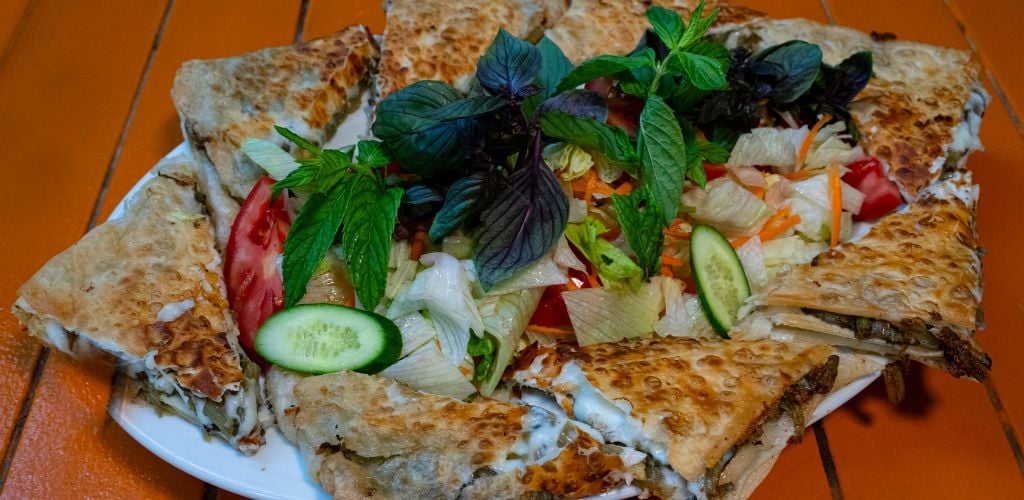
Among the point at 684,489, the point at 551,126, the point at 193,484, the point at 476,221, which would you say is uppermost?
the point at 551,126

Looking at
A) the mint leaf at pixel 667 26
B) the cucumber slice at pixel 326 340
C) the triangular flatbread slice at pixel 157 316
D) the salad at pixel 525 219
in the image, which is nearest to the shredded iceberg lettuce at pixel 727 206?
the salad at pixel 525 219

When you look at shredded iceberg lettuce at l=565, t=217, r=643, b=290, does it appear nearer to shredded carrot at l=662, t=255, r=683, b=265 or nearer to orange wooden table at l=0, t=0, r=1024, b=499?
shredded carrot at l=662, t=255, r=683, b=265

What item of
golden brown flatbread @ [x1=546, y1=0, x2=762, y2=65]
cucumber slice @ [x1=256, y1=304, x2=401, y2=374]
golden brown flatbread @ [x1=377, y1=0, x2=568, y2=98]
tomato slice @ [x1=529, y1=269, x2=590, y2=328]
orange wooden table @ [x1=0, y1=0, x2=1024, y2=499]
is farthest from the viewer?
golden brown flatbread @ [x1=546, y1=0, x2=762, y2=65]

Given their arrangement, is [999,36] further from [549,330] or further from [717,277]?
[549,330]

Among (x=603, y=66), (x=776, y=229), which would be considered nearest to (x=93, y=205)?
(x=603, y=66)

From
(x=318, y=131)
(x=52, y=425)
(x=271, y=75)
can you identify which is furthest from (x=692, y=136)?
(x=52, y=425)

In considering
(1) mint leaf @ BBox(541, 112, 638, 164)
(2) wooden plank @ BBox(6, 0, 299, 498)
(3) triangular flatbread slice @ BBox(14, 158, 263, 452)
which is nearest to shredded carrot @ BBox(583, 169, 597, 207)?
(1) mint leaf @ BBox(541, 112, 638, 164)

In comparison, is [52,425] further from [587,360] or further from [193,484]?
[587,360]
